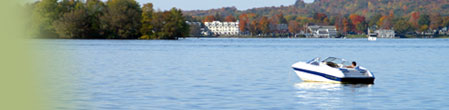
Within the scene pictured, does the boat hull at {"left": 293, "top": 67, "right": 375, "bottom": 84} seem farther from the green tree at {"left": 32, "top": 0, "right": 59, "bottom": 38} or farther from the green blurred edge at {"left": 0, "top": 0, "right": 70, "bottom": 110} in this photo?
the green tree at {"left": 32, "top": 0, "right": 59, "bottom": 38}

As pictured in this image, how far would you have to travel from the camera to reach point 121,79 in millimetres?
38344

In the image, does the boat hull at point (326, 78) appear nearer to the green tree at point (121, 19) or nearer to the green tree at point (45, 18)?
the green tree at point (121, 19)

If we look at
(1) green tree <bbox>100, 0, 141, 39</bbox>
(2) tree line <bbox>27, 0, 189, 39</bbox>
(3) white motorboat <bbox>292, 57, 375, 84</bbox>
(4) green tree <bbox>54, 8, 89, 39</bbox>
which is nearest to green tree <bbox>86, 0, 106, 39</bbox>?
(2) tree line <bbox>27, 0, 189, 39</bbox>

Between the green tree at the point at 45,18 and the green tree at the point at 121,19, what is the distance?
1264cm

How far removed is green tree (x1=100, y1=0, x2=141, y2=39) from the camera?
595ft

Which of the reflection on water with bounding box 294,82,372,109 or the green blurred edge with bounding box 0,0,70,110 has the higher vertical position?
the green blurred edge with bounding box 0,0,70,110

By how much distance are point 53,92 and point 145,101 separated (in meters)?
5.07

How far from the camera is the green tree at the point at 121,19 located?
181 meters

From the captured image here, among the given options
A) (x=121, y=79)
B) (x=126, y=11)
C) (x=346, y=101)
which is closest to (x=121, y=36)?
(x=126, y=11)

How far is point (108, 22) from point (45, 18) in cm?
1456

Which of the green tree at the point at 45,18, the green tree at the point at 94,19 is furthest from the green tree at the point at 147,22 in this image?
the green tree at the point at 45,18

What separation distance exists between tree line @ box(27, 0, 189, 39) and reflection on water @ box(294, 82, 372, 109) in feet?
486

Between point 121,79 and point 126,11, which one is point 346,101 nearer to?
point 121,79

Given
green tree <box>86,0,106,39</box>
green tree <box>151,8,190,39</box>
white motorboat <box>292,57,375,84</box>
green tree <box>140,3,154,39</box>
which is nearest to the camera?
white motorboat <box>292,57,375,84</box>
